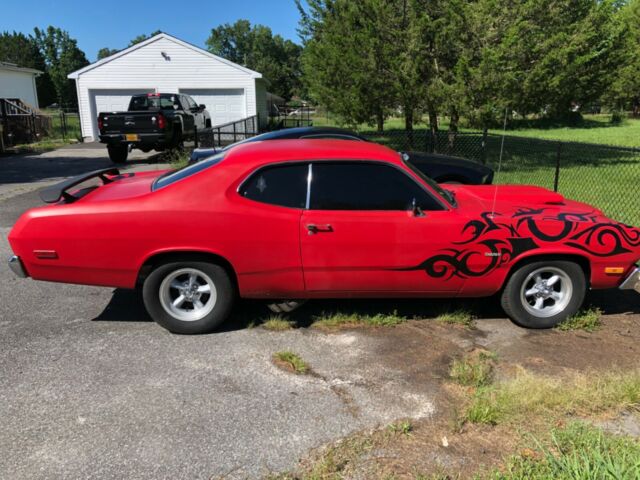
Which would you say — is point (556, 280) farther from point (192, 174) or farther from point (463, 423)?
point (192, 174)

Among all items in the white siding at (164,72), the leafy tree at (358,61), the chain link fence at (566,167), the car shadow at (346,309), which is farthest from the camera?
the white siding at (164,72)

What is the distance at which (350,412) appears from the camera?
10.6ft

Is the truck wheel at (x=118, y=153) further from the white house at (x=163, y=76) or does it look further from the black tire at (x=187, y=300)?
the black tire at (x=187, y=300)

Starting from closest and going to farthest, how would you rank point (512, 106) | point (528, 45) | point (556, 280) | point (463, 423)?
point (463, 423) < point (556, 280) < point (528, 45) < point (512, 106)

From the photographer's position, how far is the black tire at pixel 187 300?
414 cm

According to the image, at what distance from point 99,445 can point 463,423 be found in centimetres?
206

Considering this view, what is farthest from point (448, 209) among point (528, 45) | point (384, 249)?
point (528, 45)

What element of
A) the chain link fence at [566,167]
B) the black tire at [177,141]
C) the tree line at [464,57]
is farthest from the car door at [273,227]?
the black tire at [177,141]

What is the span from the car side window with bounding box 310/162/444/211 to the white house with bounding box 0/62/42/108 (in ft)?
112

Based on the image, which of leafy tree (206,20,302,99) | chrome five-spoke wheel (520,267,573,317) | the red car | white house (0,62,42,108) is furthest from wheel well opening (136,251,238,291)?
leafy tree (206,20,302,99)

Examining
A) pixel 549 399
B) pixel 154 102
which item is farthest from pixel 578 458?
pixel 154 102

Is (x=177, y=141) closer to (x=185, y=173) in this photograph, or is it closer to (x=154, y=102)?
(x=154, y=102)

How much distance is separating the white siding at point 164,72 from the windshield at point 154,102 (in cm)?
699

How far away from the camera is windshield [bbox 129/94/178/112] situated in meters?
18.1
